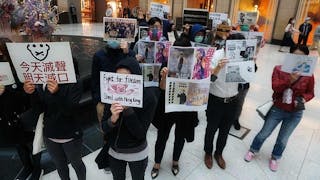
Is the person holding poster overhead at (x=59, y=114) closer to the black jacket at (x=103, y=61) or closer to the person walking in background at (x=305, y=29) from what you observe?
the black jacket at (x=103, y=61)

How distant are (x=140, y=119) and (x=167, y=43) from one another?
1217mm

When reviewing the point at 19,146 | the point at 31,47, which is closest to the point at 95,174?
the point at 19,146

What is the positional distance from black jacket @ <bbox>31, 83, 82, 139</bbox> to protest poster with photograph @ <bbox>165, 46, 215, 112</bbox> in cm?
81

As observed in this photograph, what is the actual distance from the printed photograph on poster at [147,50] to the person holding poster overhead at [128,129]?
0.97 metres

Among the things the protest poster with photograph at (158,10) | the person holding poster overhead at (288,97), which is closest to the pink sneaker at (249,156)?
the person holding poster overhead at (288,97)

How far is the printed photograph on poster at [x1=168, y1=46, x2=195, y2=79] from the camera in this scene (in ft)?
6.61

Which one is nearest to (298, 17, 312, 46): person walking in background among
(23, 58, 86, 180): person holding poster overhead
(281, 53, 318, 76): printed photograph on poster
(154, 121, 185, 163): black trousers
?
(281, 53, 318, 76): printed photograph on poster

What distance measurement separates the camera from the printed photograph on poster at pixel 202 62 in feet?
6.79

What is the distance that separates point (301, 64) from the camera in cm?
236

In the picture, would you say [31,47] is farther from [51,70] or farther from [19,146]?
[19,146]

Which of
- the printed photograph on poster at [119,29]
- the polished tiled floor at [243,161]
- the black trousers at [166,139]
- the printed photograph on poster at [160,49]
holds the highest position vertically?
the printed photograph on poster at [119,29]

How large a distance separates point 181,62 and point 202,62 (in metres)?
0.20

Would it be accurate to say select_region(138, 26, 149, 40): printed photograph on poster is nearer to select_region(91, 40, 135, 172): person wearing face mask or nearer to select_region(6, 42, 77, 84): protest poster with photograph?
select_region(91, 40, 135, 172): person wearing face mask

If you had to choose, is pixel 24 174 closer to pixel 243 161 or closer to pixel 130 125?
pixel 130 125
